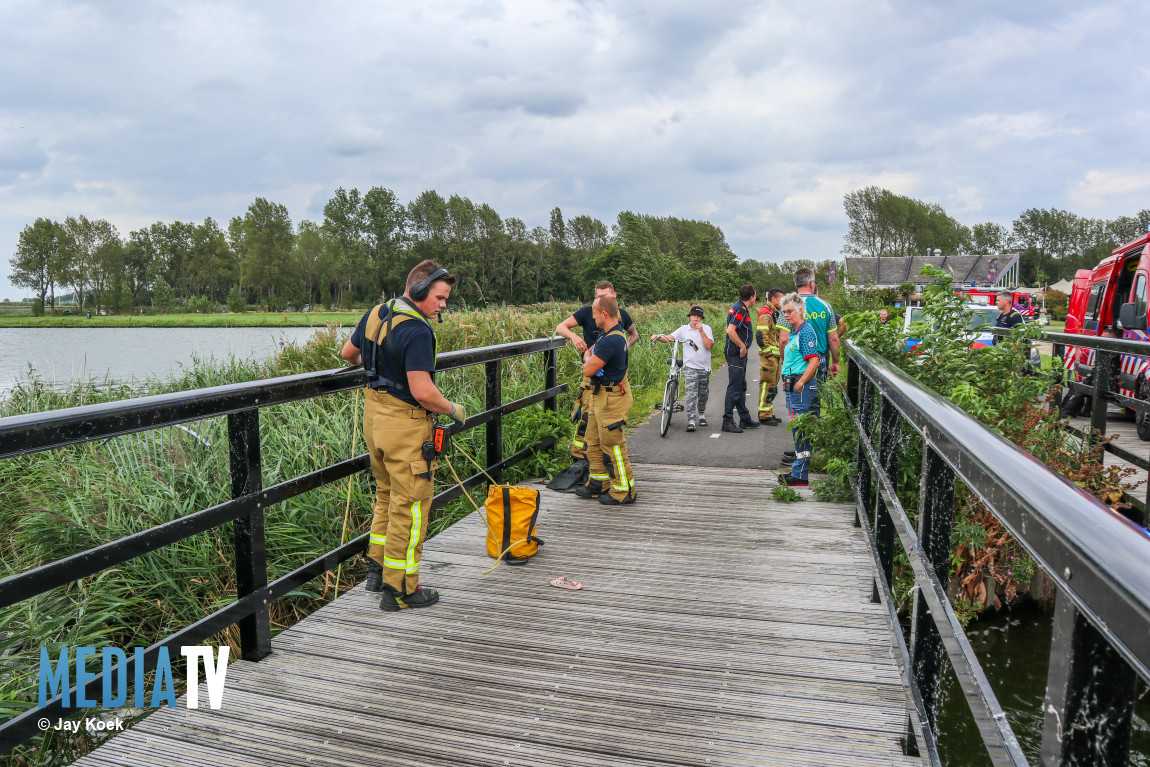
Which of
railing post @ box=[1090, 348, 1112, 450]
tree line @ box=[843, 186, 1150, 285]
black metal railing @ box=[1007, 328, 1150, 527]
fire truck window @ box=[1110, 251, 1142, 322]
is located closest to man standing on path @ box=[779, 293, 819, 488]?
black metal railing @ box=[1007, 328, 1150, 527]

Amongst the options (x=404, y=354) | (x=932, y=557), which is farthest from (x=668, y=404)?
(x=932, y=557)

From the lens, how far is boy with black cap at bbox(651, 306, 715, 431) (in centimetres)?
1062

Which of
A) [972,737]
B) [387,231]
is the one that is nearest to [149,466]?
[972,737]

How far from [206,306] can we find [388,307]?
224 feet

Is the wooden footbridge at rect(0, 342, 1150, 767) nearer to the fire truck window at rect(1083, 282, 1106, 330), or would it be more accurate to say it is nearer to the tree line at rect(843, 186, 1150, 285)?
the fire truck window at rect(1083, 282, 1106, 330)

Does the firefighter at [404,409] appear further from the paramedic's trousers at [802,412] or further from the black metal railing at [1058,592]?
the paramedic's trousers at [802,412]

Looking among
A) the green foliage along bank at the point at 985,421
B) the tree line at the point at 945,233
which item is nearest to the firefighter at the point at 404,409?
the green foliage along bank at the point at 985,421

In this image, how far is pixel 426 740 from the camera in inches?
118

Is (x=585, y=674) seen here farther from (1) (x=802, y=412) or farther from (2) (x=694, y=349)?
(2) (x=694, y=349)

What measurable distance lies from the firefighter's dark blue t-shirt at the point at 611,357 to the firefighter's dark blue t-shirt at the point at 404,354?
243 cm

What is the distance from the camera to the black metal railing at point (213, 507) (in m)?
2.51

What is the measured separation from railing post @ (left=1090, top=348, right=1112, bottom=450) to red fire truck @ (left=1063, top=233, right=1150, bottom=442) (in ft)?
6.09

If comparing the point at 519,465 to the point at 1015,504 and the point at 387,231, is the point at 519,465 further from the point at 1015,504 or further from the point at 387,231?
the point at 387,231

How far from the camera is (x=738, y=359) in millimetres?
10711
